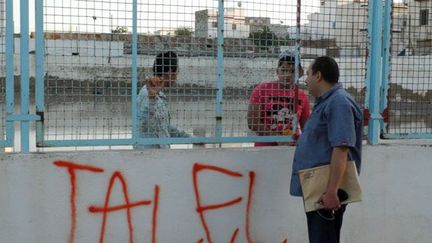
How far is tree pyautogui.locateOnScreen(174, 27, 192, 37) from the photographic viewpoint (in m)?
3.99

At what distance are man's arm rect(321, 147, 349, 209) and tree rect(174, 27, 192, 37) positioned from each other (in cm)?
133

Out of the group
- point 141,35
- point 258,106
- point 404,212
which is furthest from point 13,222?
point 404,212

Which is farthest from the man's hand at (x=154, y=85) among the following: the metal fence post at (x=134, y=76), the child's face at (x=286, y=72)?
the child's face at (x=286, y=72)

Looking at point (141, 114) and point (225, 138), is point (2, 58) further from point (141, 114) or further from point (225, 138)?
point (225, 138)

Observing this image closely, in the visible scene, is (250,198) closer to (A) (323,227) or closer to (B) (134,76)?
(A) (323,227)

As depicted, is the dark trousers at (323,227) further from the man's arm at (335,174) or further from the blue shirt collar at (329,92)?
the blue shirt collar at (329,92)

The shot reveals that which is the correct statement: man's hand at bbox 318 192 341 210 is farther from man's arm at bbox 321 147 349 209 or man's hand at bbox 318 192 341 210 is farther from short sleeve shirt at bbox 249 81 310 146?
short sleeve shirt at bbox 249 81 310 146

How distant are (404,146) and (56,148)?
2.63 metres

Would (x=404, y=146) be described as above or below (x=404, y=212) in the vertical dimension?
above

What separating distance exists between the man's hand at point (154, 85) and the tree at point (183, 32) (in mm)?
348

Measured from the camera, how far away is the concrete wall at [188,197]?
3787 millimetres

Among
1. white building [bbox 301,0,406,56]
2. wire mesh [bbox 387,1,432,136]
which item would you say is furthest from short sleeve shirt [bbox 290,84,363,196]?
wire mesh [bbox 387,1,432,136]

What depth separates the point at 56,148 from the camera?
13.1 ft

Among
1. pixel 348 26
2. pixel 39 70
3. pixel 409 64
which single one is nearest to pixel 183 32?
pixel 39 70
